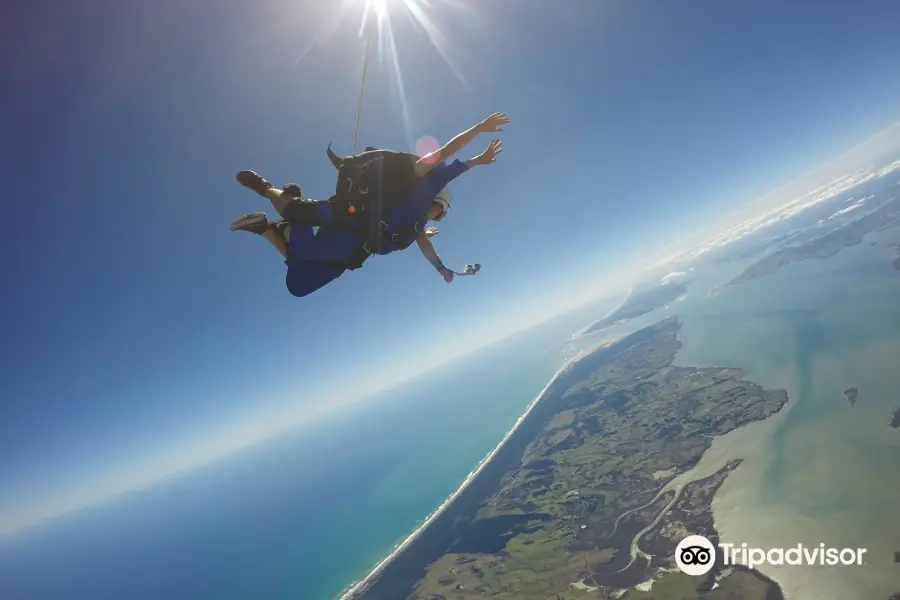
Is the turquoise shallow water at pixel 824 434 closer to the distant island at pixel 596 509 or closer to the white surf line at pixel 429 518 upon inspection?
the distant island at pixel 596 509

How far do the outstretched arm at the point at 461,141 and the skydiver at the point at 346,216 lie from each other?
18mm

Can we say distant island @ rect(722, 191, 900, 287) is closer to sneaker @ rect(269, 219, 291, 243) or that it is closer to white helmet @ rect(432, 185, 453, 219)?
white helmet @ rect(432, 185, 453, 219)

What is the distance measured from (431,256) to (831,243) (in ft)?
632

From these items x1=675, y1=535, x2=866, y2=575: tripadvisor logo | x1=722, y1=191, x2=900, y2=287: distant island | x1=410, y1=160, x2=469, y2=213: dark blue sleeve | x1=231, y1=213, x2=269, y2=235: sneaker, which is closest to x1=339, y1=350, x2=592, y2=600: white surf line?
x1=675, y1=535, x2=866, y2=575: tripadvisor logo

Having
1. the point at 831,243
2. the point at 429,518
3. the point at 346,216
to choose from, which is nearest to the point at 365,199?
the point at 346,216

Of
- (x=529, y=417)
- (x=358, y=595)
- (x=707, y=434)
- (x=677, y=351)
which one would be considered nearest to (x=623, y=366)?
(x=677, y=351)

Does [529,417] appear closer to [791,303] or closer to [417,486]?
[417,486]

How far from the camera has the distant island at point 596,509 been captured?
45.9 metres

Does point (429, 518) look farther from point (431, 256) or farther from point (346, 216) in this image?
point (346, 216)

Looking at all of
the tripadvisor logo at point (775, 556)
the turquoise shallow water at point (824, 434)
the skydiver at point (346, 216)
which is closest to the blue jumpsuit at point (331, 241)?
the skydiver at point (346, 216)

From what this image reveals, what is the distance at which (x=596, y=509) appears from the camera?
59969 millimetres

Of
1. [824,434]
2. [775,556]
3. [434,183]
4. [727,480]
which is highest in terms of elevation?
[434,183]

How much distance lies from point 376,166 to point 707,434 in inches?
3311

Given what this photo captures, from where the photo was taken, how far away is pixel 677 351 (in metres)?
116
